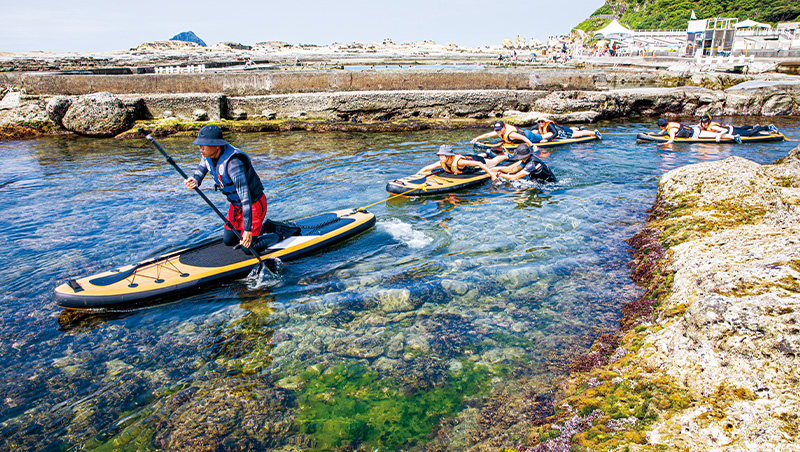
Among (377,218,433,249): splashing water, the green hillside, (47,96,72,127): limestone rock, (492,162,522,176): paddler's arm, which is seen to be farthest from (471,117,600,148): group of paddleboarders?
the green hillside

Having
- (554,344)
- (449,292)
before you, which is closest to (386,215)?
(449,292)

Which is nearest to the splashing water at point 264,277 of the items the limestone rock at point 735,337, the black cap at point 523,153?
the limestone rock at point 735,337

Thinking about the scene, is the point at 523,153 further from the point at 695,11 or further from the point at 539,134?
the point at 695,11

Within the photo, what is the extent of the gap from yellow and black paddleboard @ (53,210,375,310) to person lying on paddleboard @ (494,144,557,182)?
16.1 feet

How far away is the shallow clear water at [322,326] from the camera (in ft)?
10.7

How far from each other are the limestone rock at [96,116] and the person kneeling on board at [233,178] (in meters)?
12.1

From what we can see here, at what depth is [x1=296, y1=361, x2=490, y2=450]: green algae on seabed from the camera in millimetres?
3109

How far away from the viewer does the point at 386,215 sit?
8.11 meters

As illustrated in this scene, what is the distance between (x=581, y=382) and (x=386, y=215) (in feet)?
17.3

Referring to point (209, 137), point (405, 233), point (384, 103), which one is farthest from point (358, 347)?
point (384, 103)

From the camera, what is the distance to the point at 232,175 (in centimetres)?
501

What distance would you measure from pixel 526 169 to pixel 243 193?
6.71 m

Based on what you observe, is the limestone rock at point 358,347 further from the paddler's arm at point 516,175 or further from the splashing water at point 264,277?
the paddler's arm at point 516,175

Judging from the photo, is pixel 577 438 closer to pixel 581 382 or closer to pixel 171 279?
pixel 581 382
